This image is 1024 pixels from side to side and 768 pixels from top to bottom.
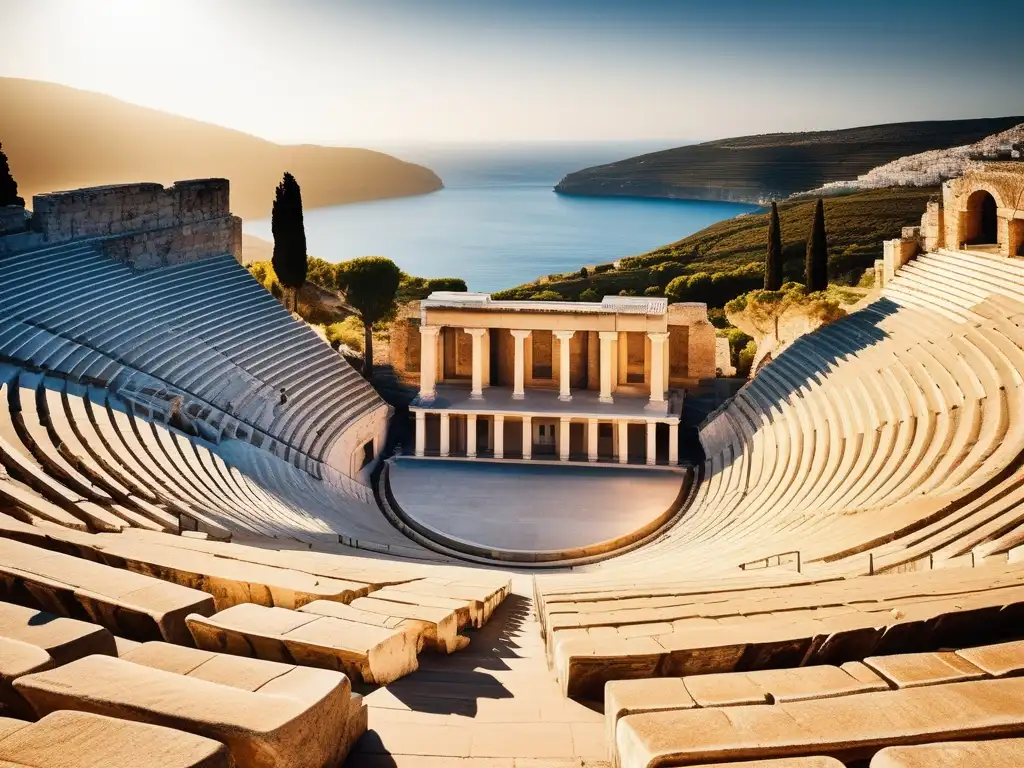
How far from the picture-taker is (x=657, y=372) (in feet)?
86.7

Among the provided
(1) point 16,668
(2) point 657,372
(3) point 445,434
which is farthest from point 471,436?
(1) point 16,668

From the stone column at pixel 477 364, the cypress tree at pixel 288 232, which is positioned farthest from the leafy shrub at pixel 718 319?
the cypress tree at pixel 288 232

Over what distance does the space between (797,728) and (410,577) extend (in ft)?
21.7

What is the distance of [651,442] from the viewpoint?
2580 cm

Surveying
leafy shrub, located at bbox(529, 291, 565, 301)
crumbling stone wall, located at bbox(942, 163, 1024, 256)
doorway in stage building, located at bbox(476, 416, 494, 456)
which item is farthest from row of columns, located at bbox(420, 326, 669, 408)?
leafy shrub, located at bbox(529, 291, 565, 301)

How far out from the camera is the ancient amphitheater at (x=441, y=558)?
14.1ft

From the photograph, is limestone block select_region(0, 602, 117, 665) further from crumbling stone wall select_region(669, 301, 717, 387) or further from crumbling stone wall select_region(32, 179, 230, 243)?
crumbling stone wall select_region(669, 301, 717, 387)

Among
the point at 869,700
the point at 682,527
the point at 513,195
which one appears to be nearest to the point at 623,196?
the point at 513,195

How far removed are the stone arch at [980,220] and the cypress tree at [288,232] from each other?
735 inches

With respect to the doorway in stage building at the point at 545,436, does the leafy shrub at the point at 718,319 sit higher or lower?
higher

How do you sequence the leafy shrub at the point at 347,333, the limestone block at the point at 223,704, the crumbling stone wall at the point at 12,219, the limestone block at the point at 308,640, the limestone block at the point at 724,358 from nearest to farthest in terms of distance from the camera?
the limestone block at the point at 223,704 → the limestone block at the point at 308,640 → the crumbling stone wall at the point at 12,219 → the limestone block at the point at 724,358 → the leafy shrub at the point at 347,333

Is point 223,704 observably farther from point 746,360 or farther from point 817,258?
point 817,258

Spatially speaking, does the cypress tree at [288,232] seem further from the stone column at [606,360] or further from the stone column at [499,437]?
the stone column at [606,360]

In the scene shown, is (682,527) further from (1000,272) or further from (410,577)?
(410,577)
